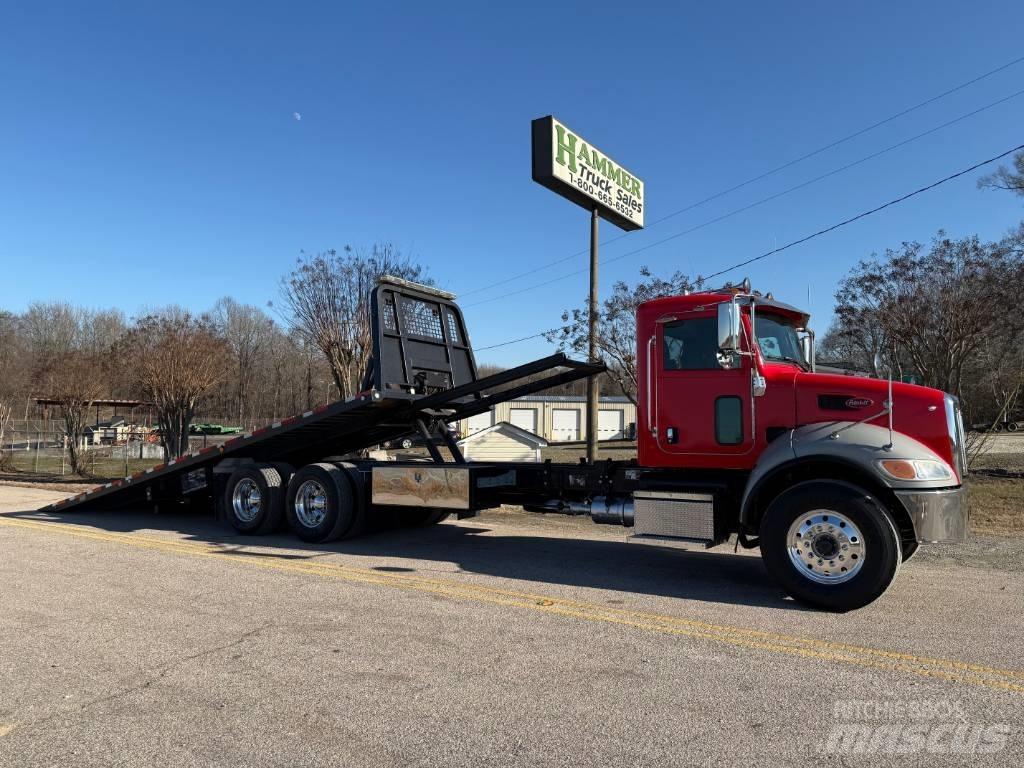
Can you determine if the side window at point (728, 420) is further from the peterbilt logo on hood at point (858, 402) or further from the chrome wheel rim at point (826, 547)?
the chrome wheel rim at point (826, 547)

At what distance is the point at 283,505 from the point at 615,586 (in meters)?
4.88

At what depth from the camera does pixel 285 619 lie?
546 cm

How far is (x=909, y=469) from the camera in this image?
5711 millimetres

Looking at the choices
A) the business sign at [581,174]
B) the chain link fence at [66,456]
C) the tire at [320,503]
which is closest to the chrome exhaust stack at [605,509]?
the tire at [320,503]

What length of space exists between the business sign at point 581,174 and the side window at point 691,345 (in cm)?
856

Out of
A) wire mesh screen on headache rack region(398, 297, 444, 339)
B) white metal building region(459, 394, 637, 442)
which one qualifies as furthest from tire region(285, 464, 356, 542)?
white metal building region(459, 394, 637, 442)

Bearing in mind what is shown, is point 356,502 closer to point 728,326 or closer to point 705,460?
point 705,460

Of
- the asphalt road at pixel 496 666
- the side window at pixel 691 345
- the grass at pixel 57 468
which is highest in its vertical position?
the side window at pixel 691 345

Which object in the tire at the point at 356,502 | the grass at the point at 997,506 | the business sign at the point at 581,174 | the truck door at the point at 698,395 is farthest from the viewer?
the business sign at the point at 581,174

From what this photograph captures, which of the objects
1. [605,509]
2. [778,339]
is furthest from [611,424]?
[778,339]

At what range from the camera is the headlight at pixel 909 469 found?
5711 mm

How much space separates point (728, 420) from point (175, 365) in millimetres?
20600

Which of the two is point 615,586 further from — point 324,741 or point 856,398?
point 324,741

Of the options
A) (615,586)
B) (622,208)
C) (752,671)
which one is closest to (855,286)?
(622,208)
